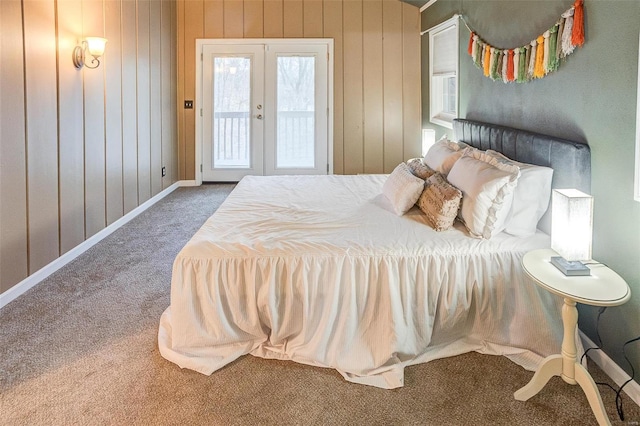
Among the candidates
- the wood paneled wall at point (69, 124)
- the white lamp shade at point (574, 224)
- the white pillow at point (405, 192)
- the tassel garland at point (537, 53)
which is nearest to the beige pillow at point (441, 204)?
the white pillow at point (405, 192)

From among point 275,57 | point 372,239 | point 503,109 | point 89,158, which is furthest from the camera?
point 275,57

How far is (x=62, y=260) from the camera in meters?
3.35

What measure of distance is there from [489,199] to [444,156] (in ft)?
2.98

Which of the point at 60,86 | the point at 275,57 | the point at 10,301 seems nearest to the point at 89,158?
the point at 60,86

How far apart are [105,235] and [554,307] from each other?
142 inches

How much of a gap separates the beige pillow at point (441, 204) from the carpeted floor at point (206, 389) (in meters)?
0.69

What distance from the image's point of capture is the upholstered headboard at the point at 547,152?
212 centimetres

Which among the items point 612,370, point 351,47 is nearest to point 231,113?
point 351,47

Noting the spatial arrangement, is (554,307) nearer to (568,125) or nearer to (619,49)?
(568,125)

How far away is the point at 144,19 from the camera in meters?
4.85

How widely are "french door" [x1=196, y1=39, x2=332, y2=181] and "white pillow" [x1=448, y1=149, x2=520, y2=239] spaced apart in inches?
157

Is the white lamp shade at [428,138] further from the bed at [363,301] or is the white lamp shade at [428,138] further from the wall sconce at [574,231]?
the wall sconce at [574,231]

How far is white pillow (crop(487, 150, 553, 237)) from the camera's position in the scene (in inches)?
90.6

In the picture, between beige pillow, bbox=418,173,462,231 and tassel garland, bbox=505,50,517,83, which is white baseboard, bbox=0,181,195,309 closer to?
beige pillow, bbox=418,173,462,231
